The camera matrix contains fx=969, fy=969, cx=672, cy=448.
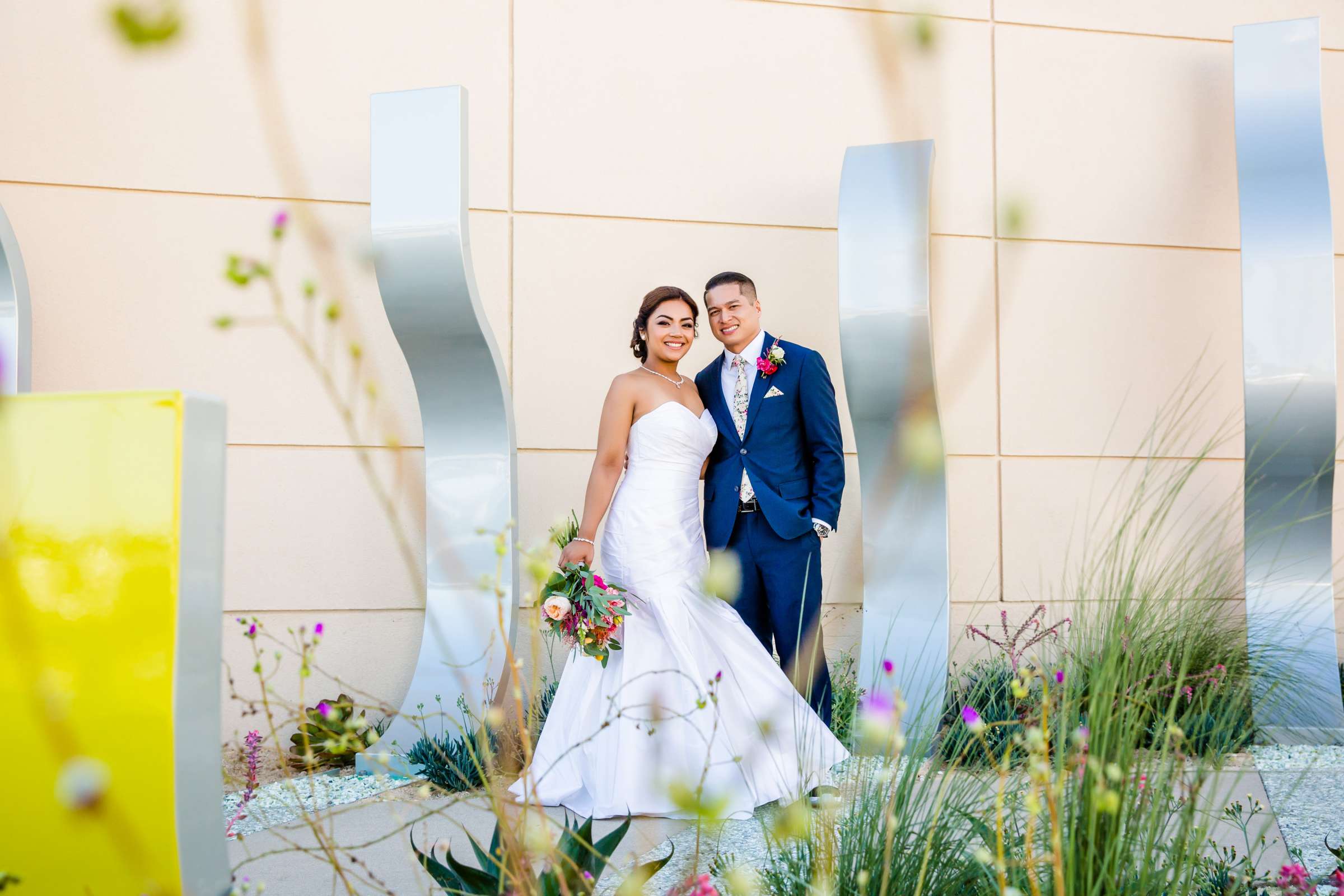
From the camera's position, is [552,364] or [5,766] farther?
[552,364]

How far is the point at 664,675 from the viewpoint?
3.32 m

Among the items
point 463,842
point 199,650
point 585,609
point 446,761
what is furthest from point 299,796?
point 199,650

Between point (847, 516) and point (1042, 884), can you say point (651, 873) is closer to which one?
point (1042, 884)

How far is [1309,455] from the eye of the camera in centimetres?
438

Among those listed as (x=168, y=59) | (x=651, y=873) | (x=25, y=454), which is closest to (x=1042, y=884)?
(x=651, y=873)

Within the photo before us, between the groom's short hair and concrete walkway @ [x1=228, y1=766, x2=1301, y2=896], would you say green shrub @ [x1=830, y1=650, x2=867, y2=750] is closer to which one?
concrete walkway @ [x1=228, y1=766, x2=1301, y2=896]

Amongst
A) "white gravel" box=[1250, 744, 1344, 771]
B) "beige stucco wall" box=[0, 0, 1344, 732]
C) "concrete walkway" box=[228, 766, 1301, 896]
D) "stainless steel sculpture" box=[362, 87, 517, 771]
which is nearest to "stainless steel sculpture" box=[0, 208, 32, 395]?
"beige stucco wall" box=[0, 0, 1344, 732]

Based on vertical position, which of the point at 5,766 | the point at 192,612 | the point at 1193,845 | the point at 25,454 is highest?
the point at 25,454

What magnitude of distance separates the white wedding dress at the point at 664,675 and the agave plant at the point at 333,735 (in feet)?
2.37

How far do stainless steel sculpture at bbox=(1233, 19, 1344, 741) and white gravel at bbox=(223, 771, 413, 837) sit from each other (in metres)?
3.84

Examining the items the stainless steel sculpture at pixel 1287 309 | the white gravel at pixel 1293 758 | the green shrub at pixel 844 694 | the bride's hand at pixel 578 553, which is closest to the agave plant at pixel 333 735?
the bride's hand at pixel 578 553

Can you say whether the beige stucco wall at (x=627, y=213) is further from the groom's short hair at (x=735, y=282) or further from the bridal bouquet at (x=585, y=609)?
the bridal bouquet at (x=585, y=609)

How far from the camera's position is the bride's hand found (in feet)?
11.0

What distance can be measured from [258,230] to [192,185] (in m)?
0.35
